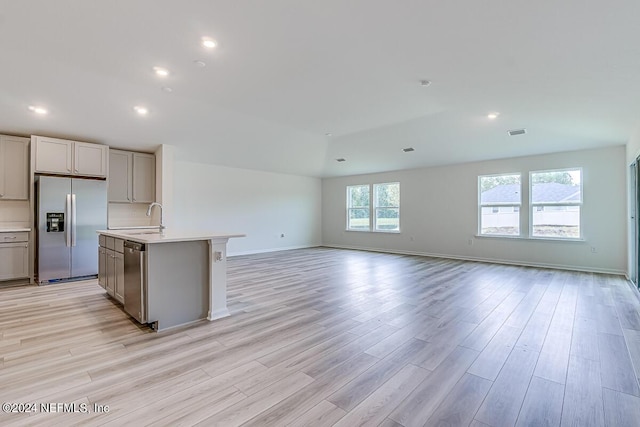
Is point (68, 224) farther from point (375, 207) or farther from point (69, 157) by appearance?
point (375, 207)

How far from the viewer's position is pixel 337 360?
2.31 m

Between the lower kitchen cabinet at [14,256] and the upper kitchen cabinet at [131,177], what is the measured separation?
4.57ft

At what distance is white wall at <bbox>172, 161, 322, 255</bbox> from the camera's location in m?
7.15

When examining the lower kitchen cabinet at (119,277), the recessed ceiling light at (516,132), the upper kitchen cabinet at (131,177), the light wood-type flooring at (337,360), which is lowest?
the light wood-type flooring at (337,360)

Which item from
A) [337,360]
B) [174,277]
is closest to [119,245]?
[174,277]

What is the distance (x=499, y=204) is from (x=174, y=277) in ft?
22.1

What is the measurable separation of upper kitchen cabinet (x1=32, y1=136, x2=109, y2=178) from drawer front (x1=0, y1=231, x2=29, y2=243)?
1.00 meters

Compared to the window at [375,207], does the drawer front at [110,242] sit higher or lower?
lower

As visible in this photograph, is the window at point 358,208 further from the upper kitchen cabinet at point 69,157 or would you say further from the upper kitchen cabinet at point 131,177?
the upper kitchen cabinet at point 69,157

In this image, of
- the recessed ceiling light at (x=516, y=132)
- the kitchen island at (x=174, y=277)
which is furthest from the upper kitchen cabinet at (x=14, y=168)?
the recessed ceiling light at (x=516, y=132)

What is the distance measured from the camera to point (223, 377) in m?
2.05

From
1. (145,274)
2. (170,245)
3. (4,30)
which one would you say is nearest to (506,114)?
(170,245)

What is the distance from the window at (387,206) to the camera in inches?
342

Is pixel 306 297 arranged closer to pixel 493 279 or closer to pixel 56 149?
pixel 493 279
